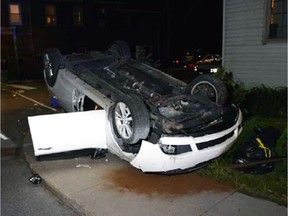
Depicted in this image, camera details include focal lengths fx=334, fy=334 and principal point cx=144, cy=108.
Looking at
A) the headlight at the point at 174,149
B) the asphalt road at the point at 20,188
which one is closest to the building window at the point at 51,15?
the asphalt road at the point at 20,188

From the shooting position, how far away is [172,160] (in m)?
3.94

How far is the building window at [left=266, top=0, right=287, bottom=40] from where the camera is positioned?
8031 mm

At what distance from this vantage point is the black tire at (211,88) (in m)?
4.91

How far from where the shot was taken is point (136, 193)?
163 inches

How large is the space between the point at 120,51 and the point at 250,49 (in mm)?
3964

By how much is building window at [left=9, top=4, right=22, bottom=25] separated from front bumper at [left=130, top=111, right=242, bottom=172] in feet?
67.8

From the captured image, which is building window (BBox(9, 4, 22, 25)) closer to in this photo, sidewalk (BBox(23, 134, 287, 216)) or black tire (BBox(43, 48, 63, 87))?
black tire (BBox(43, 48, 63, 87))

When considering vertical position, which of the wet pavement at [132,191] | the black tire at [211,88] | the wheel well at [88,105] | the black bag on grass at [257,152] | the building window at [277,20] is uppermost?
the building window at [277,20]

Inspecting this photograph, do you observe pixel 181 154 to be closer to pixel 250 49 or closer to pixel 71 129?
pixel 71 129

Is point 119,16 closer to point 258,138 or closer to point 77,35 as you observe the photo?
point 77,35

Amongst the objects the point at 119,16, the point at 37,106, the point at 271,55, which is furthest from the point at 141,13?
the point at 271,55

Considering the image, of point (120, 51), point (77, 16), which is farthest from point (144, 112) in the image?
point (77, 16)

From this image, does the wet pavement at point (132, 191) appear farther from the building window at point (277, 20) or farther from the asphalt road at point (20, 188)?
the building window at point (277, 20)

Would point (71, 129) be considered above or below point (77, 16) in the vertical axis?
below
